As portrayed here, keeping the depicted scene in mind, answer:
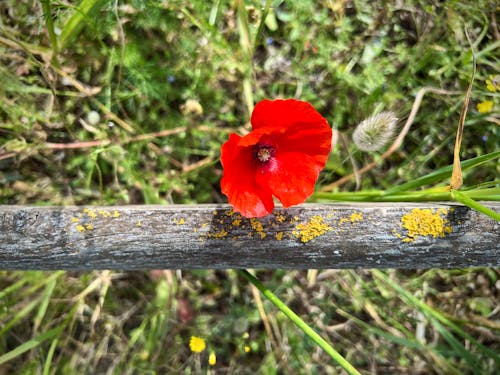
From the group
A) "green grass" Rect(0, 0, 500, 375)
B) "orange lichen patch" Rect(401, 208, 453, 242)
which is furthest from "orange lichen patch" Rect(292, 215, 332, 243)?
"green grass" Rect(0, 0, 500, 375)

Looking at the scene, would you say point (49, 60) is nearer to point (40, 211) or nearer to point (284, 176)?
point (40, 211)

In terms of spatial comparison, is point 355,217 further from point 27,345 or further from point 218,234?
point 27,345

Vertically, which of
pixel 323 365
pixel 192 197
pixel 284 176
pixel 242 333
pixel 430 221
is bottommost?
pixel 323 365

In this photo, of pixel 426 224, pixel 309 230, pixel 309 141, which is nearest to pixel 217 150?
pixel 309 141

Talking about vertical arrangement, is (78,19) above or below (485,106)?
above

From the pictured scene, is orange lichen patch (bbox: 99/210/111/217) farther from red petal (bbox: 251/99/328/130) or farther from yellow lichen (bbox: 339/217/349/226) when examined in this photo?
yellow lichen (bbox: 339/217/349/226)

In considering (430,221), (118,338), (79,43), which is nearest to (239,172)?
(430,221)
